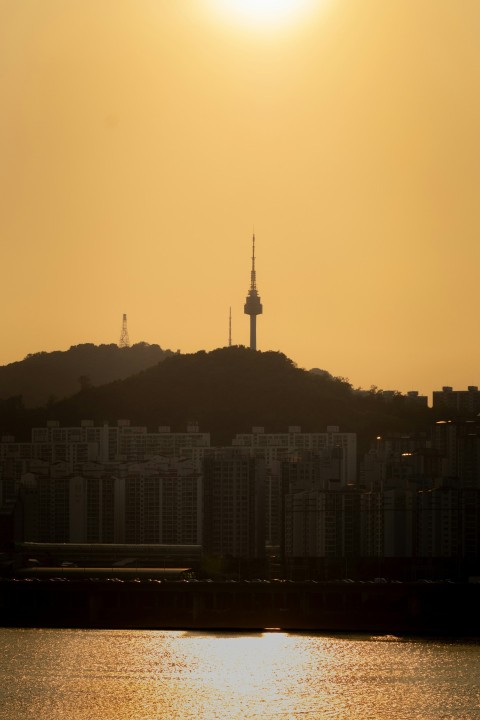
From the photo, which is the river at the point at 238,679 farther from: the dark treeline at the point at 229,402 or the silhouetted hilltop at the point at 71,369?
the silhouetted hilltop at the point at 71,369

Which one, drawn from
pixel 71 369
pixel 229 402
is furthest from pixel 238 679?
pixel 71 369

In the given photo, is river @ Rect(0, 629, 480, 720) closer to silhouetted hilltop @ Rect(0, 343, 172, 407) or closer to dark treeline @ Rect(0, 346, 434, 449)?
dark treeline @ Rect(0, 346, 434, 449)

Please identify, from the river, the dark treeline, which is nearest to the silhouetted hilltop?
the dark treeline

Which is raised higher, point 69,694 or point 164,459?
point 164,459

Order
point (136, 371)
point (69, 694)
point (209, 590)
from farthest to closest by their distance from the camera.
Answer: point (136, 371) → point (209, 590) → point (69, 694)

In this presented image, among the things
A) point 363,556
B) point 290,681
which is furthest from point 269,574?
point 290,681

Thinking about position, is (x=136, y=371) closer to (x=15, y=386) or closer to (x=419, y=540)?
(x=15, y=386)
